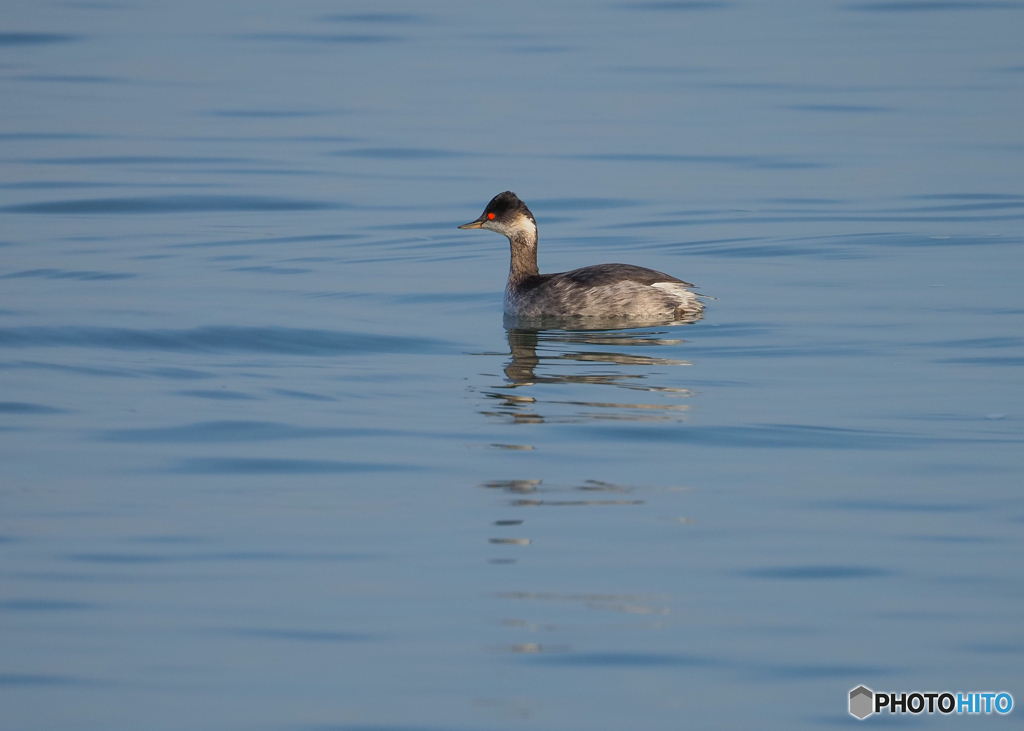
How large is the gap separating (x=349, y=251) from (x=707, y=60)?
14688mm

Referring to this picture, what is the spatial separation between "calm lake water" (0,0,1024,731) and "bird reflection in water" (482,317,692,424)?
0.05 metres

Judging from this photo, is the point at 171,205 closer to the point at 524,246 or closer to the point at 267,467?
the point at 524,246

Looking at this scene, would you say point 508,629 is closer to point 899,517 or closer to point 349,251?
point 899,517

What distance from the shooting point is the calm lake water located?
5.43 metres

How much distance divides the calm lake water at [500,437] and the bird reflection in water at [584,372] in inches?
2.0

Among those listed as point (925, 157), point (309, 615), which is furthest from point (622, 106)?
point (309, 615)

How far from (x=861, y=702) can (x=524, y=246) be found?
811cm

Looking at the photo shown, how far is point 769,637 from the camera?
5629 millimetres

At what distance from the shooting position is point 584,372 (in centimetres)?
998

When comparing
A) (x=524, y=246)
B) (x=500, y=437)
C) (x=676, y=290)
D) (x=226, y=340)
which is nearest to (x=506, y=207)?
(x=524, y=246)

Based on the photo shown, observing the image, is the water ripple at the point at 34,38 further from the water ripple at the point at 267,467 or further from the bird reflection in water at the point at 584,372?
the water ripple at the point at 267,467

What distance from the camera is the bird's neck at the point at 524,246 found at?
42.3ft

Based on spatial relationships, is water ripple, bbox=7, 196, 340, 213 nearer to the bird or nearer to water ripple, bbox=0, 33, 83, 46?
the bird

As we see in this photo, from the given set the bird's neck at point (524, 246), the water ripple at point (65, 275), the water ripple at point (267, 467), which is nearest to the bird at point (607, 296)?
the bird's neck at point (524, 246)
